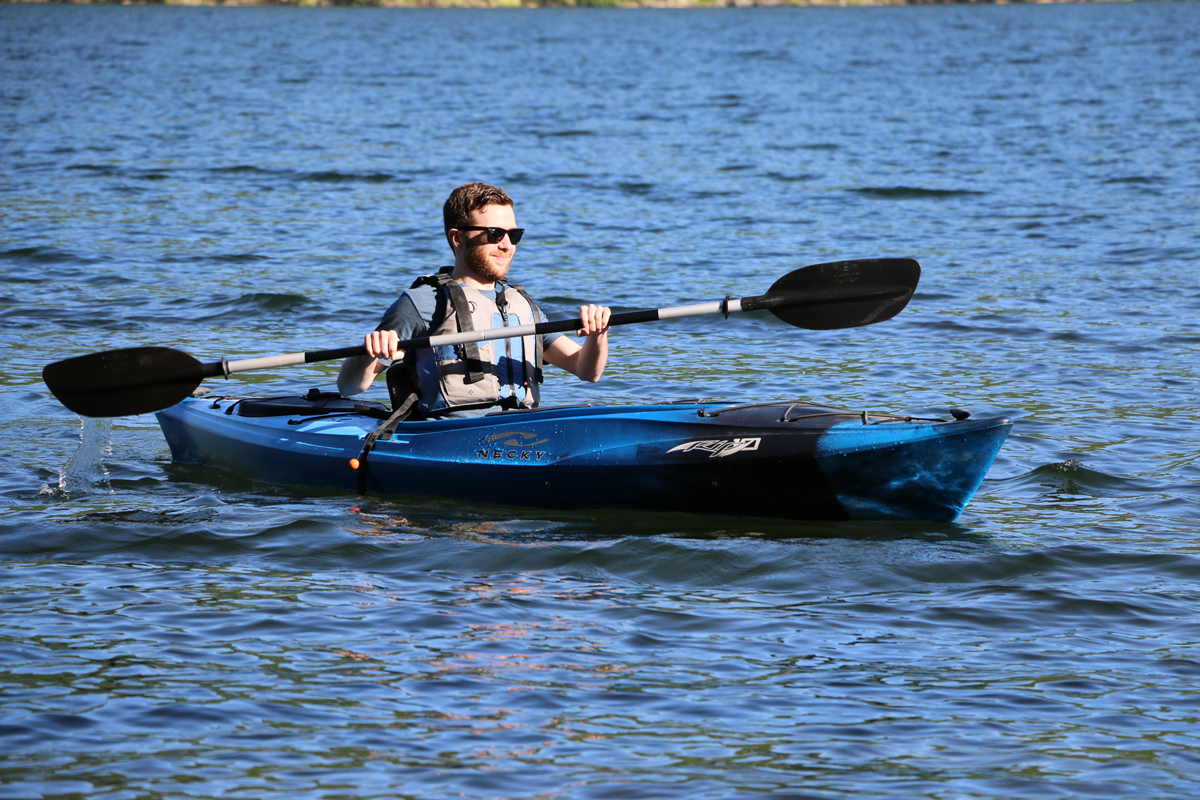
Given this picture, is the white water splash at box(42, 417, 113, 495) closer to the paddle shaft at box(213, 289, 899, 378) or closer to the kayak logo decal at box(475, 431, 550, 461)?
the paddle shaft at box(213, 289, 899, 378)

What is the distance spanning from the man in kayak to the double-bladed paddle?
324 millimetres

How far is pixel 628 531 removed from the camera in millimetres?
5586

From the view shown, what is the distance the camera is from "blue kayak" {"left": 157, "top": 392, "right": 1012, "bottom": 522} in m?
5.27

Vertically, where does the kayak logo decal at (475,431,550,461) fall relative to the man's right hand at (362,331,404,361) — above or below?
below

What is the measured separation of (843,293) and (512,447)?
5.32ft

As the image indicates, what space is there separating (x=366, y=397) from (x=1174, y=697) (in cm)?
535

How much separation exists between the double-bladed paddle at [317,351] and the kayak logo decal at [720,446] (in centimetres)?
66

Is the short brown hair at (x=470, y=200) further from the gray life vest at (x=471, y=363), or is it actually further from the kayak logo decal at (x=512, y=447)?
the kayak logo decal at (x=512, y=447)

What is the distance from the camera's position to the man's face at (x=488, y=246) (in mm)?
5691

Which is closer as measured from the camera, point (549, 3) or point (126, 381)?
point (126, 381)

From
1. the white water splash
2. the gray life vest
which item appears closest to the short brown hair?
the gray life vest

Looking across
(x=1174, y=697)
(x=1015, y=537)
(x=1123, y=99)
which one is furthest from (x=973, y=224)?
(x=1123, y=99)

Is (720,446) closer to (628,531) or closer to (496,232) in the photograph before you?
(628,531)

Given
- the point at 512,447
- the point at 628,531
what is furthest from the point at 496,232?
the point at 628,531
